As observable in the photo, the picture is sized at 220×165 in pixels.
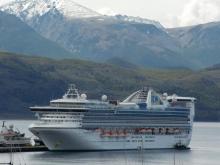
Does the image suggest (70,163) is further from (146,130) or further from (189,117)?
(189,117)

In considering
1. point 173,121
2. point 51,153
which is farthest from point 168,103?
point 51,153

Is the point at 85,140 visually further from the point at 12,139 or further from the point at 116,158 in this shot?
the point at 12,139

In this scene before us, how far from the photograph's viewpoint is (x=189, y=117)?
164 metres

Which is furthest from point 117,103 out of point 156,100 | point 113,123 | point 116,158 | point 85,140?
point 116,158

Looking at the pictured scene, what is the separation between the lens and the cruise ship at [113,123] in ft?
472

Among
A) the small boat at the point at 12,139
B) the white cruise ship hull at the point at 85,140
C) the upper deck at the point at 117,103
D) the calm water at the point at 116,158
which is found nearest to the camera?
the calm water at the point at 116,158

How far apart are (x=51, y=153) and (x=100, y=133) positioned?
8993 millimetres

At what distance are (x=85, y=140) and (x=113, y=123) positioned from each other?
821 cm

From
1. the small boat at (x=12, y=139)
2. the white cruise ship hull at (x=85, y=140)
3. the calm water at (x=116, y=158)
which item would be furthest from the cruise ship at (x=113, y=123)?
the small boat at (x=12, y=139)

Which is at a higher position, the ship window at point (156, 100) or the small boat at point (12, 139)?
the ship window at point (156, 100)

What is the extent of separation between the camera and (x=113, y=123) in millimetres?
150750

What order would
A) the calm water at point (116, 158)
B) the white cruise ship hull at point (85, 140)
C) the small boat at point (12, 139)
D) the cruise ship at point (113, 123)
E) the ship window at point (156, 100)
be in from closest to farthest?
1. the calm water at point (116, 158)
2. the white cruise ship hull at point (85, 140)
3. the cruise ship at point (113, 123)
4. the small boat at point (12, 139)
5. the ship window at point (156, 100)

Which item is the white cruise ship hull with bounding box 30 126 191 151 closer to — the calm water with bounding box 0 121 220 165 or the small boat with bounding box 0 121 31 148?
the calm water with bounding box 0 121 220 165

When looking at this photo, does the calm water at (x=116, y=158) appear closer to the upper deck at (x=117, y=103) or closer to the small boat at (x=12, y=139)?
the upper deck at (x=117, y=103)
